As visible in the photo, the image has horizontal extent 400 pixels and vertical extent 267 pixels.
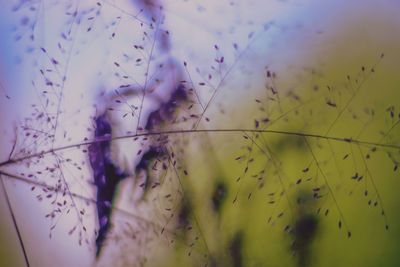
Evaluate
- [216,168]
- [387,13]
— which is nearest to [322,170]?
[216,168]

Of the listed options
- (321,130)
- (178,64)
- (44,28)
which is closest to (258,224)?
(321,130)

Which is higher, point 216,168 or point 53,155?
point 53,155

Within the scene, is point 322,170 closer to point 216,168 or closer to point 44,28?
point 216,168

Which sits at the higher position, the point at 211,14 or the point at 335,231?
the point at 211,14

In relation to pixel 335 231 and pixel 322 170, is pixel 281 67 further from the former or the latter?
pixel 335 231

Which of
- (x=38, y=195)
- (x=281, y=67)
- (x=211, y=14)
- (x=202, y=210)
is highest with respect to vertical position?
(x=211, y=14)

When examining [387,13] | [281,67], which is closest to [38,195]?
[281,67]

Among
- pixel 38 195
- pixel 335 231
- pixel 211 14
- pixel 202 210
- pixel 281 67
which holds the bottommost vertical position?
pixel 335 231

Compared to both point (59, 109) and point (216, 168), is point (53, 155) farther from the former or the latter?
point (216, 168)
